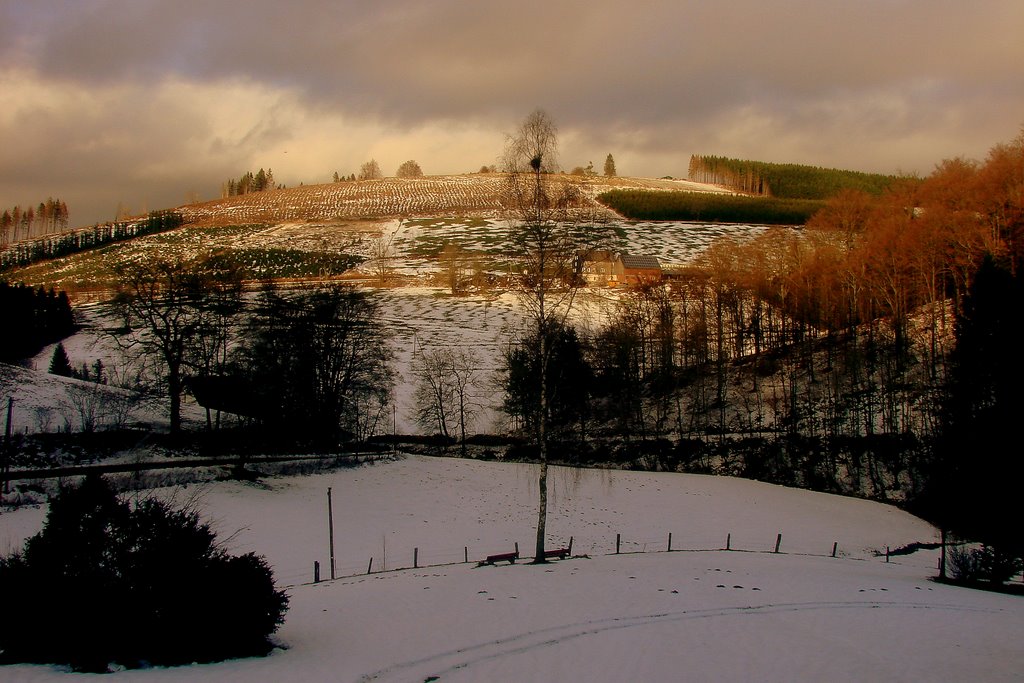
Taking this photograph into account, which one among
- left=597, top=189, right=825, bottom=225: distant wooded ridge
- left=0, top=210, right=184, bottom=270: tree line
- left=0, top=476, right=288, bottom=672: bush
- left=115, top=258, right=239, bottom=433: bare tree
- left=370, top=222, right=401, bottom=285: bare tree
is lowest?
left=0, top=476, right=288, bottom=672: bush

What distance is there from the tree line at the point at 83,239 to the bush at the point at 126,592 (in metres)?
161

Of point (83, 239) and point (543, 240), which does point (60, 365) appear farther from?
point (83, 239)

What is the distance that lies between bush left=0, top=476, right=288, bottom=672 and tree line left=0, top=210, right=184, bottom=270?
160575mm

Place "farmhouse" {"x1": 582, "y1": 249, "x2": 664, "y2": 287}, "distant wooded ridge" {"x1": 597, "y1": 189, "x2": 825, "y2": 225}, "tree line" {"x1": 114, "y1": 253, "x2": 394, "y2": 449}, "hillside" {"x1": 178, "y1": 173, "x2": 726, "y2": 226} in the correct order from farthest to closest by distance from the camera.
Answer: "hillside" {"x1": 178, "y1": 173, "x2": 726, "y2": 226}, "distant wooded ridge" {"x1": 597, "y1": 189, "x2": 825, "y2": 225}, "farmhouse" {"x1": 582, "y1": 249, "x2": 664, "y2": 287}, "tree line" {"x1": 114, "y1": 253, "x2": 394, "y2": 449}

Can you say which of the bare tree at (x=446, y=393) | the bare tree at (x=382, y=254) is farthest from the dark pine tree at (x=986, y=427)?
the bare tree at (x=382, y=254)

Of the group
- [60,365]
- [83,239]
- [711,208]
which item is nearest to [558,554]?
[60,365]

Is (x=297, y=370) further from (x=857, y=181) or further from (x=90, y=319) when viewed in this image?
(x=857, y=181)

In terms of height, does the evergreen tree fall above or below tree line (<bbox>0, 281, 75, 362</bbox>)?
below

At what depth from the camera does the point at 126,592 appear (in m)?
12.7

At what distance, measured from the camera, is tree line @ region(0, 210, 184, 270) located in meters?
150

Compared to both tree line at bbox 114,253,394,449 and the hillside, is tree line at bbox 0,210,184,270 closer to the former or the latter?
the hillside

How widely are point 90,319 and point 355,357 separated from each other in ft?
195

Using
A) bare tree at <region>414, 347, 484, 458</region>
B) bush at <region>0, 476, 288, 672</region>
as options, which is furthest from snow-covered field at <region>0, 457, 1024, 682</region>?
bare tree at <region>414, 347, 484, 458</region>

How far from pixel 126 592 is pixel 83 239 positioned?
559 ft
